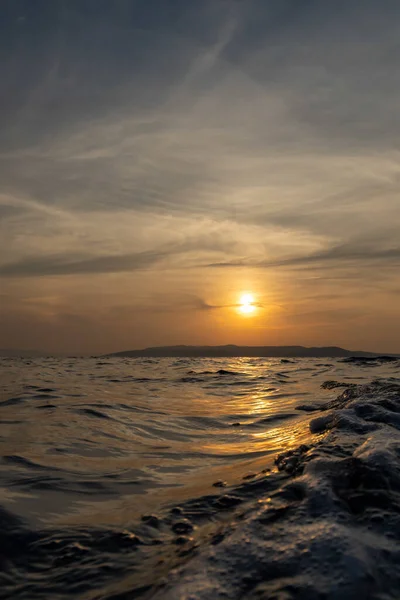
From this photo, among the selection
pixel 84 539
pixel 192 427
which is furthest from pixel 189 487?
pixel 192 427

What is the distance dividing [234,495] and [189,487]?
57 cm

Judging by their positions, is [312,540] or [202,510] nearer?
[312,540]

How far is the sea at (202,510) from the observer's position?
258 cm

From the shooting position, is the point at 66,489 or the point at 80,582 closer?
the point at 80,582

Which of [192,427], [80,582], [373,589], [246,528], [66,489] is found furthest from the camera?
[192,427]

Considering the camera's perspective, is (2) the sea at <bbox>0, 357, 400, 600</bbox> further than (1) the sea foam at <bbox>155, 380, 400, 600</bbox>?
Yes

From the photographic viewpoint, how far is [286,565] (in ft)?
8.80

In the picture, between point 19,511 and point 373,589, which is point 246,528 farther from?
point 19,511

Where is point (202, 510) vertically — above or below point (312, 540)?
below

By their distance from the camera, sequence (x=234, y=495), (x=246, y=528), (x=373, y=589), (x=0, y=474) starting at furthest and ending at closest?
(x=0, y=474), (x=234, y=495), (x=246, y=528), (x=373, y=589)

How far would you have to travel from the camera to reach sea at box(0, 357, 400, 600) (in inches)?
102

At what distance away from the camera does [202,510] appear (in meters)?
3.79

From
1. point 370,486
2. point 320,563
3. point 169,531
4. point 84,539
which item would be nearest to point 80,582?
point 84,539

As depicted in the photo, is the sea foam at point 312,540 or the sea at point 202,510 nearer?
the sea foam at point 312,540
